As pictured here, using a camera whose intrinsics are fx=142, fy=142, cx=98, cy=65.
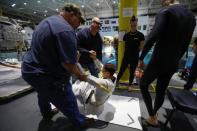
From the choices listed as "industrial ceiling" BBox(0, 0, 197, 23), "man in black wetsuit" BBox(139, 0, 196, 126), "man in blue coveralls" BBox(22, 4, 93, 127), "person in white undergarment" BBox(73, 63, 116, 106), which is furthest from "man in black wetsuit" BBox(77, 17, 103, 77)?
"industrial ceiling" BBox(0, 0, 197, 23)

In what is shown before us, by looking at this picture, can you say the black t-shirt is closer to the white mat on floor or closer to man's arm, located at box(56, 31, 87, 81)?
the white mat on floor

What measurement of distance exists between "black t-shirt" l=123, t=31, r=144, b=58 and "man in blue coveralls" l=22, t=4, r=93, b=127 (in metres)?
1.63

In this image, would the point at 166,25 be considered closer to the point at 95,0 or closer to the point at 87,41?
the point at 87,41

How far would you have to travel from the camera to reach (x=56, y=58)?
4.89 ft

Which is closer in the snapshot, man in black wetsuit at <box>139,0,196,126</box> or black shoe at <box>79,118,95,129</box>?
man in black wetsuit at <box>139,0,196,126</box>

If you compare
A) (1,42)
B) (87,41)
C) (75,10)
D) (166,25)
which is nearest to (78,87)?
(87,41)

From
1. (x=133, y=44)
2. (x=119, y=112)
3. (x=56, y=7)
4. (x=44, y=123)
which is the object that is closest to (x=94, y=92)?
(x=119, y=112)

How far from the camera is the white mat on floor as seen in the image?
2.03 metres

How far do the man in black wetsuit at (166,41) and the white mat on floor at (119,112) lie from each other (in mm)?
322

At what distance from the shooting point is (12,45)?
5906mm

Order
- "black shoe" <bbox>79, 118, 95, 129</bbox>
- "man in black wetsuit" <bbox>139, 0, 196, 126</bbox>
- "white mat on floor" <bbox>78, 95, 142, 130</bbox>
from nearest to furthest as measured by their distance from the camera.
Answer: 1. "man in black wetsuit" <bbox>139, 0, 196, 126</bbox>
2. "black shoe" <bbox>79, 118, 95, 129</bbox>
3. "white mat on floor" <bbox>78, 95, 142, 130</bbox>

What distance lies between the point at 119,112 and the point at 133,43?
56.9 inches

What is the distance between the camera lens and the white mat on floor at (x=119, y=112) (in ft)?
6.65

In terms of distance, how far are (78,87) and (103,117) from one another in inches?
23.1
